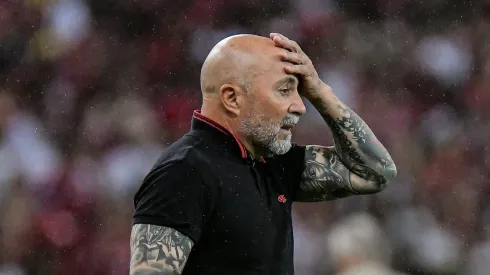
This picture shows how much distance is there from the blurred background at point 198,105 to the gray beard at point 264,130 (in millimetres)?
1295

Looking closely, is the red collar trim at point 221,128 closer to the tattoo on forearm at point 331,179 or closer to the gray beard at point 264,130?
the gray beard at point 264,130

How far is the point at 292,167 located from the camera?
1.57m

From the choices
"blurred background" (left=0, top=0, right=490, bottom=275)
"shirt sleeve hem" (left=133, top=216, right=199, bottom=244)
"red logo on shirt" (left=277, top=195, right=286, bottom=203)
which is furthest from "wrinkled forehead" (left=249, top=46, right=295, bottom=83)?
"blurred background" (left=0, top=0, right=490, bottom=275)

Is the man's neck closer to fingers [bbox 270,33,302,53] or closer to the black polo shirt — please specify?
the black polo shirt

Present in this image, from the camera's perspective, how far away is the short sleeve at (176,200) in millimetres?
1236

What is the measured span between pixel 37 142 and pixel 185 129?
57cm

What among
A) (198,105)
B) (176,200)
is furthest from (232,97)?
(198,105)

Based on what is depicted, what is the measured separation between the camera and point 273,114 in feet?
4.66

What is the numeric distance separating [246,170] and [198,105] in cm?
147

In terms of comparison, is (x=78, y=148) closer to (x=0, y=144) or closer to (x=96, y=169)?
(x=96, y=169)

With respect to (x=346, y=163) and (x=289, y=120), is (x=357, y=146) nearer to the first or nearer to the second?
(x=346, y=163)

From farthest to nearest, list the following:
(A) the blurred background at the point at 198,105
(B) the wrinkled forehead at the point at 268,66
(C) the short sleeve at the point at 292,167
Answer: (A) the blurred background at the point at 198,105 → (C) the short sleeve at the point at 292,167 → (B) the wrinkled forehead at the point at 268,66

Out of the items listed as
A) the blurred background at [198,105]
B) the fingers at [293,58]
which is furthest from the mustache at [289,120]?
the blurred background at [198,105]

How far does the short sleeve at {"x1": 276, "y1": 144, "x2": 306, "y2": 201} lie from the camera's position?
60.9 inches
